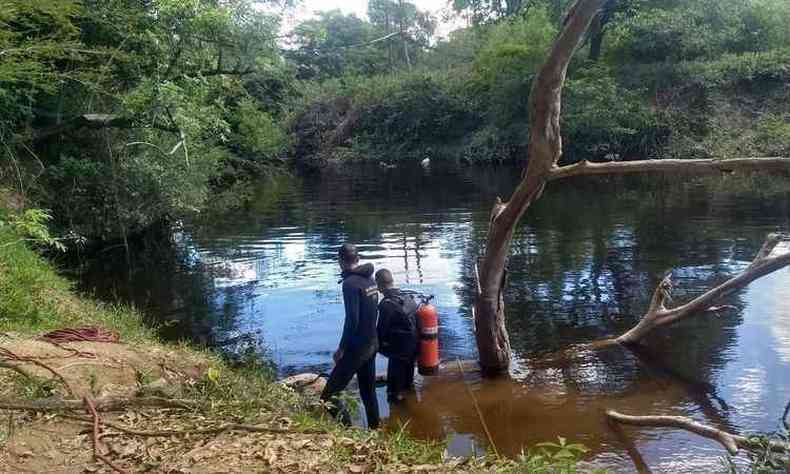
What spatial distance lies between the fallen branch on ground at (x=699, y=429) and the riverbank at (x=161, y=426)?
1.72 m

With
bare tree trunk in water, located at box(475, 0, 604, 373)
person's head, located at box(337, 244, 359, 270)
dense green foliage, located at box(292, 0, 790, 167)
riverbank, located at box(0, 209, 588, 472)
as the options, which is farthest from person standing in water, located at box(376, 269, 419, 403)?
dense green foliage, located at box(292, 0, 790, 167)

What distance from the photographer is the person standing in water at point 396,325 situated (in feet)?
26.1

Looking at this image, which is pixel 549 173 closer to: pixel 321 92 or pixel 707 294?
pixel 707 294

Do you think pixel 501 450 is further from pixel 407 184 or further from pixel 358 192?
pixel 407 184

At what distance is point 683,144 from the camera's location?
32281 mm

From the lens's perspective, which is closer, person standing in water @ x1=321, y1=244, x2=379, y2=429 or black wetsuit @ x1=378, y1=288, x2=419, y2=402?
person standing in water @ x1=321, y1=244, x2=379, y2=429

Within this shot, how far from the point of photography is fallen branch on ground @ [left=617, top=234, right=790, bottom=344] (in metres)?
8.50

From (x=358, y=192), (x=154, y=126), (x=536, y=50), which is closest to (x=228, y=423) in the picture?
(x=154, y=126)

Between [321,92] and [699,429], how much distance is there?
1856 inches

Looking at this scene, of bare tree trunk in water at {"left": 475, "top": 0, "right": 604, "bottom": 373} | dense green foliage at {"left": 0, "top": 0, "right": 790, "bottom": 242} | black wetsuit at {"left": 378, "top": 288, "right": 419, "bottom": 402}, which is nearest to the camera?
bare tree trunk in water at {"left": 475, "top": 0, "right": 604, "bottom": 373}

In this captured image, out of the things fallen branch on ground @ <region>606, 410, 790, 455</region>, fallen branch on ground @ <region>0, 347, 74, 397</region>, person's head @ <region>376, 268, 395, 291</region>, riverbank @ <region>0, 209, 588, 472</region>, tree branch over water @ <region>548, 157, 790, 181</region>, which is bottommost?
fallen branch on ground @ <region>606, 410, 790, 455</region>

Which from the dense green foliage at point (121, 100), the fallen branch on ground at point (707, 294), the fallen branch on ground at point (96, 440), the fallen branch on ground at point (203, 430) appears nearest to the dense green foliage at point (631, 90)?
the dense green foliage at point (121, 100)

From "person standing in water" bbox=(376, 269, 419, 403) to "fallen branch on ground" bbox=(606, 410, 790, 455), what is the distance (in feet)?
6.84

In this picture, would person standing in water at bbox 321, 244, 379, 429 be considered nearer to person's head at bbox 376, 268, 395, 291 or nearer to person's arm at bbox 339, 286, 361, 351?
person's arm at bbox 339, 286, 361, 351
